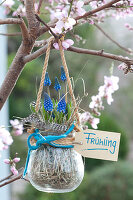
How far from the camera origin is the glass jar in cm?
79

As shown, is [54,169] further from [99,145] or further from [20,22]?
[20,22]

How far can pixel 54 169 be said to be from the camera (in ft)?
2.58

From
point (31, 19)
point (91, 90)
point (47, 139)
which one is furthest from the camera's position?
point (91, 90)

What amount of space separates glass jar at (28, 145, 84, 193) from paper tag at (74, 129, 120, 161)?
3 centimetres

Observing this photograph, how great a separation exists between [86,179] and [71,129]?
2339 millimetres

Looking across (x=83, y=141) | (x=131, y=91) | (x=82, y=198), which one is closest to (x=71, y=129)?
(x=83, y=141)

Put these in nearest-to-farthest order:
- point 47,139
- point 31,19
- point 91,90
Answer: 1. point 47,139
2. point 31,19
3. point 91,90

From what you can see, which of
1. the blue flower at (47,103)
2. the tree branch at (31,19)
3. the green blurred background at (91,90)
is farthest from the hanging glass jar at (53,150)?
the green blurred background at (91,90)

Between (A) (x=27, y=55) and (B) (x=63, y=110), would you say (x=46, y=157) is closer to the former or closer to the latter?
(B) (x=63, y=110)

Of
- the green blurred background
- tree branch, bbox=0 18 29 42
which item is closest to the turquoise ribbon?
tree branch, bbox=0 18 29 42

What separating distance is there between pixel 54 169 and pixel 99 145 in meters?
0.13

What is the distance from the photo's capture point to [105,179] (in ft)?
9.93

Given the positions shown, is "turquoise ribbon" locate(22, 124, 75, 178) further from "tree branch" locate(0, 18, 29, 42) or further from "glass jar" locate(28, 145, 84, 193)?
"tree branch" locate(0, 18, 29, 42)

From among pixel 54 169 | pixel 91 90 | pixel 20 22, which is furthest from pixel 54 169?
pixel 91 90
